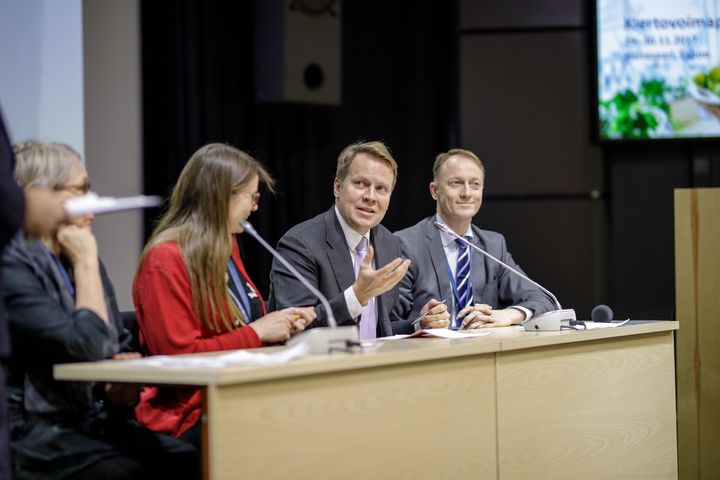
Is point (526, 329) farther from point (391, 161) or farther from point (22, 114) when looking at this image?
point (22, 114)

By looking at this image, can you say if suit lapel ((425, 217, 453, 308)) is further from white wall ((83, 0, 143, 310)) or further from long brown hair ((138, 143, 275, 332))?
white wall ((83, 0, 143, 310))

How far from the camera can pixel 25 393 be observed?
2.29 meters

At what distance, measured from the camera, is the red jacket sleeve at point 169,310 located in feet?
8.44

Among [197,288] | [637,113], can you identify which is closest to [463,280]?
[197,288]

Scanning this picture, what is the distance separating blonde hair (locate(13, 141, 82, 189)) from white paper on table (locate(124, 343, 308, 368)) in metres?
0.47

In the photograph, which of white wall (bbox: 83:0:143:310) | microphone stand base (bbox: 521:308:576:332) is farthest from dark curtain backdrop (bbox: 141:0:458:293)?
microphone stand base (bbox: 521:308:576:332)

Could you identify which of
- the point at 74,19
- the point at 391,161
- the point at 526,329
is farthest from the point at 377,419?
the point at 74,19

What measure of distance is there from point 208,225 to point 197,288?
0.64 feet

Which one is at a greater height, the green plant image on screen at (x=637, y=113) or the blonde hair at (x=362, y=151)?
the green plant image on screen at (x=637, y=113)

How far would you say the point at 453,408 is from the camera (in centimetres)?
259

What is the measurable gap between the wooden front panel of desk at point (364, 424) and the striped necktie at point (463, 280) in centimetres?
113

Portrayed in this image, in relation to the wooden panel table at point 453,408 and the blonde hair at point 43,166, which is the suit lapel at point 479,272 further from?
the blonde hair at point 43,166

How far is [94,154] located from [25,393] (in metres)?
3.05

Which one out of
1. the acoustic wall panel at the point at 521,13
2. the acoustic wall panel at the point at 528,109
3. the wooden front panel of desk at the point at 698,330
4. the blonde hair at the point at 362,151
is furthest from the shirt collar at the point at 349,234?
the acoustic wall panel at the point at 521,13
